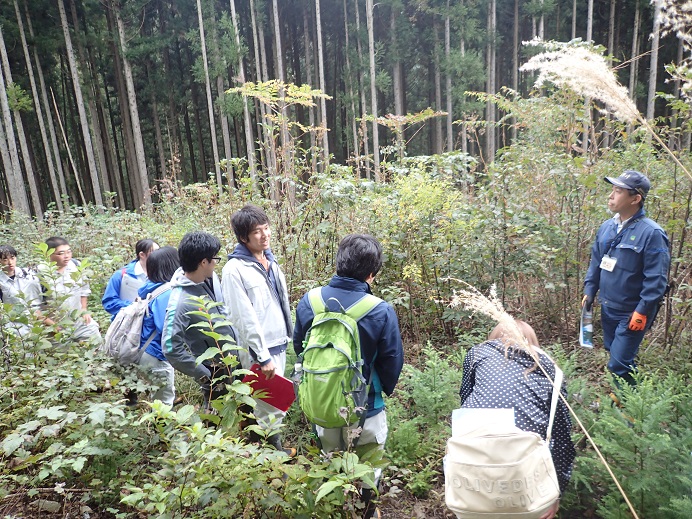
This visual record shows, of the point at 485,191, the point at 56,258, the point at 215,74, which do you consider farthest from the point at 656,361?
the point at 215,74

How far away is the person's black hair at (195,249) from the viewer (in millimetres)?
2643

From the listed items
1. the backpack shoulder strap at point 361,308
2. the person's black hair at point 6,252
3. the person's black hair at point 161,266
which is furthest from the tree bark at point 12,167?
the backpack shoulder strap at point 361,308

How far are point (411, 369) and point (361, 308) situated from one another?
1675 mm

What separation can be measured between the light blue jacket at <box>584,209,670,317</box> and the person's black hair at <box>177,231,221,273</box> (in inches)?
121

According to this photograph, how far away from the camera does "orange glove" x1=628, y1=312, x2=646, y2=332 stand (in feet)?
9.48

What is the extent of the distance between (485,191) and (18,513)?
4804mm

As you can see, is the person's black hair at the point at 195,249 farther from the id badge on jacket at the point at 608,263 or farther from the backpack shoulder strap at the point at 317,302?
the id badge on jacket at the point at 608,263

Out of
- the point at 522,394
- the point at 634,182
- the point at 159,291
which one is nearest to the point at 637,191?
the point at 634,182

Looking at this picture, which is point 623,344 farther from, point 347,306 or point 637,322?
point 347,306

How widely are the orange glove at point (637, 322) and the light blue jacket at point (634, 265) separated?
30mm

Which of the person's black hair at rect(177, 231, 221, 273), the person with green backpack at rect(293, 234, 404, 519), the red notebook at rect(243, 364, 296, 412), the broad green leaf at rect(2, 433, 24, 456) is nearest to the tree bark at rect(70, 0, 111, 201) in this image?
the person's black hair at rect(177, 231, 221, 273)

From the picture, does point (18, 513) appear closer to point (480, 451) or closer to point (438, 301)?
point (480, 451)

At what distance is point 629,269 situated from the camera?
305cm

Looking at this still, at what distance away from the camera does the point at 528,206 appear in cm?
464
